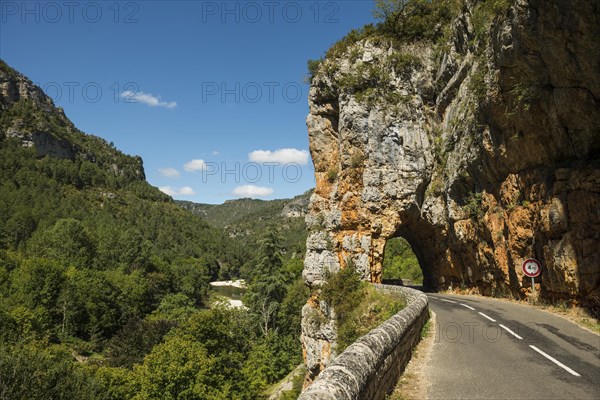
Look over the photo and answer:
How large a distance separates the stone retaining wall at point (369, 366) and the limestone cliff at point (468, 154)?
11.4m

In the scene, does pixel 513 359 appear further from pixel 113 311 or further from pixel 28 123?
pixel 28 123

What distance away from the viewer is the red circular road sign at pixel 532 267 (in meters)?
18.5

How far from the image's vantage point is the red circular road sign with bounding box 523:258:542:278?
18.5 meters

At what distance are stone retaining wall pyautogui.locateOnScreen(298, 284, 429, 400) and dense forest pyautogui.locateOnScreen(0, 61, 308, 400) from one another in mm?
19534

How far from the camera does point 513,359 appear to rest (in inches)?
352

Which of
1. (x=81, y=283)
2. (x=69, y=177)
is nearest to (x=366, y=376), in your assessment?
(x=81, y=283)

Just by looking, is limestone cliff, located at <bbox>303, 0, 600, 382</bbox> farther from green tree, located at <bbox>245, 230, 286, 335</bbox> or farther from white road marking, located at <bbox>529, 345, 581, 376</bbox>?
green tree, located at <bbox>245, 230, 286, 335</bbox>

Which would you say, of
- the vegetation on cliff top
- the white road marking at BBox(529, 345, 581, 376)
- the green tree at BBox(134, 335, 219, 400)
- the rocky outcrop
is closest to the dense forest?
the green tree at BBox(134, 335, 219, 400)

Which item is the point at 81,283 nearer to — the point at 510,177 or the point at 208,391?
the point at 208,391

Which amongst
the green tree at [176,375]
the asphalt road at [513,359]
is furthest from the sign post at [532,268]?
the green tree at [176,375]

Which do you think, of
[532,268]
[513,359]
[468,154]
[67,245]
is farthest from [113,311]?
[513,359]

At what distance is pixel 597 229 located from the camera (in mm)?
15031

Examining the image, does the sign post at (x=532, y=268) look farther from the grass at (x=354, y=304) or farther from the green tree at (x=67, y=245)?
the green tree at (x=67, y=245)

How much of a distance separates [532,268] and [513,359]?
11838mm
